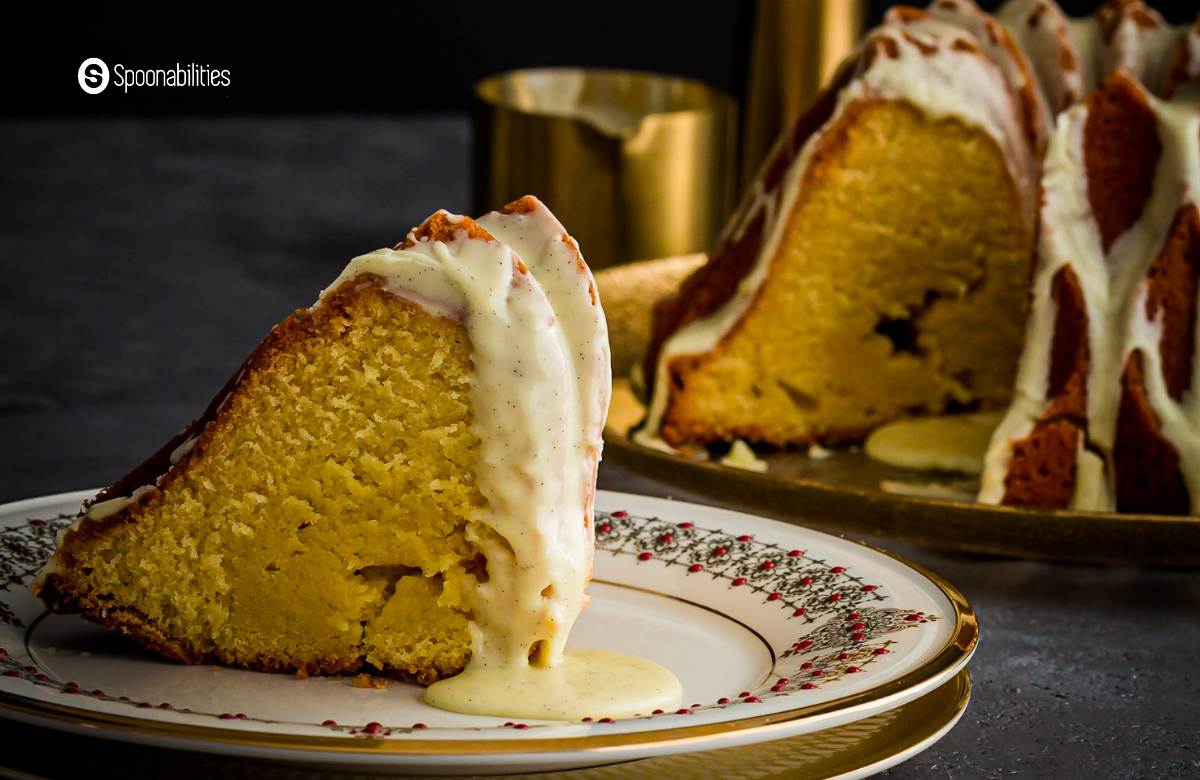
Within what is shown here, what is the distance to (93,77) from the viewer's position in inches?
167

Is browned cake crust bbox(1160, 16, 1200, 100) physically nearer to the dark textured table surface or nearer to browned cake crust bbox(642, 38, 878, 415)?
browned cake crust bbox(642, 38, 878, 415)

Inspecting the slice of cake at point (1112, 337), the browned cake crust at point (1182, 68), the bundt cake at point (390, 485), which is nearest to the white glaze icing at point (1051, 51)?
the browned cake crust at point (1182, 68)

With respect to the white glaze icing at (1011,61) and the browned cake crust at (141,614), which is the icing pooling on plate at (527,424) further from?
the white glaze icing at (1011,61)

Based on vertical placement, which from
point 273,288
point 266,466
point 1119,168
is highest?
point 1119,168

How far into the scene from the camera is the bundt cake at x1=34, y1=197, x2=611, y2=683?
1.20 m

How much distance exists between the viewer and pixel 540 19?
14.3ft

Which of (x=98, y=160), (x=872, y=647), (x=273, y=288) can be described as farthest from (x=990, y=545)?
(x=98, y=160)

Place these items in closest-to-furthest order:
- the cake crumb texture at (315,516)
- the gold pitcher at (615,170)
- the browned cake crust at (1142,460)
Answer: the cake crumb texture at (315,516) < the browned cake crust at (1142,460) < the gold pitcher at (615,170)

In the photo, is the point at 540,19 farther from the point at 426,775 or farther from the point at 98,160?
the point at 426,775

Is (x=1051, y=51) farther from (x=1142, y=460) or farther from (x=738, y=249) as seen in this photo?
(x=1142, y=460)

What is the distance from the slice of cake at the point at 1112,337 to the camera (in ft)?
5.84

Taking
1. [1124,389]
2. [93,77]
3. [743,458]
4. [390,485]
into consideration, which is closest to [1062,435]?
[1124,389]

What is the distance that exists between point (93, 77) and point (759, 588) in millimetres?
3329

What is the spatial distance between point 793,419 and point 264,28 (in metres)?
2.57
